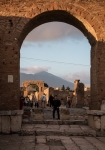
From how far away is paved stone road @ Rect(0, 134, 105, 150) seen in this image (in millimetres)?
9242

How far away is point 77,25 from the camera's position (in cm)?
1384

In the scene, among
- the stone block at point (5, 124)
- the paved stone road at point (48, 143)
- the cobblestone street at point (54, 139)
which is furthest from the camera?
the stone block at point (5, 124)

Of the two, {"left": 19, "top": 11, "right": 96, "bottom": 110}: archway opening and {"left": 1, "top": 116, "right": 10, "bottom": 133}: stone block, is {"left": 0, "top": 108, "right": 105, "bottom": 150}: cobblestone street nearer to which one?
{"left": 1, "top": 116, "right": 10, "bottom": 133}: stone block

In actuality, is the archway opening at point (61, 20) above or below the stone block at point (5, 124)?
above

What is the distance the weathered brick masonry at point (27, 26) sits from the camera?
41.2 feet

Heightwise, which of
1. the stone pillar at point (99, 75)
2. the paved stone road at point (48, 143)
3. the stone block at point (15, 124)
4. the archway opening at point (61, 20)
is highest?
the archway opening at point (61, 20)

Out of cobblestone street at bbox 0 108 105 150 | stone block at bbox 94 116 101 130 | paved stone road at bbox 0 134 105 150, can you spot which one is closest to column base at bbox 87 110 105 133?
stone block at bbox 94 116 101 130

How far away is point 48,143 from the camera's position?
33.3 feet

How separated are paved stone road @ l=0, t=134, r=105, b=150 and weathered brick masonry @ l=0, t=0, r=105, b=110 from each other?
5.97 feet

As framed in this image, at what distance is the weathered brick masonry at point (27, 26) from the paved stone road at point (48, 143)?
71.6 inches

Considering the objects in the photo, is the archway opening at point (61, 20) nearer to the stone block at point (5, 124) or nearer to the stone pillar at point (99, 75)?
the stone pillar at point (99, 75)

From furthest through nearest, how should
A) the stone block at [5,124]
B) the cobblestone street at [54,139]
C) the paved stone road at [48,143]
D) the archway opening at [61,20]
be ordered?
the archway opening at [61,20]
the stone block at [5,124]
the cobblestone street at [54,139]
the paved stone road at [48,143]

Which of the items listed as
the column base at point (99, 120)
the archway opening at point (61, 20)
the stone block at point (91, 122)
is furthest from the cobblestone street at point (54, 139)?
the archway opening at point (61, 20)

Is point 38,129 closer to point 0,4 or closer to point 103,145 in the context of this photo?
point 103,145
